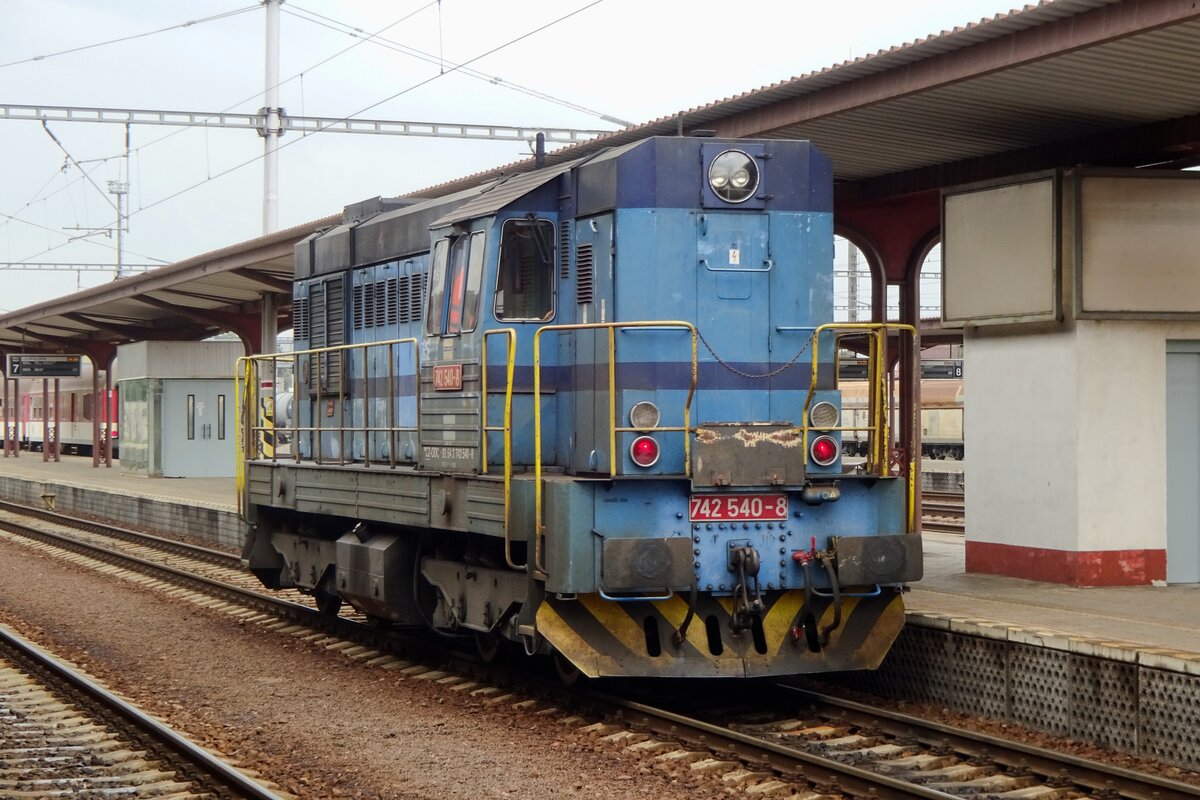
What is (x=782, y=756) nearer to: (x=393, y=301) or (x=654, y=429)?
(x=654, y=429)

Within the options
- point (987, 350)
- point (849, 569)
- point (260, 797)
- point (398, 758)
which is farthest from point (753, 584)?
point (987, 350)

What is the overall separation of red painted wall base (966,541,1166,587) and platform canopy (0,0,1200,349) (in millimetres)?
3267

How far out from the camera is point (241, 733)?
27.7ft

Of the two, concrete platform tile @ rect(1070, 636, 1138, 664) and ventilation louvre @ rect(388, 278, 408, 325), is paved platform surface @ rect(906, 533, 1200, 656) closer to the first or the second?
concrete platform tile @ rect(1070, 636, 1138, 664)

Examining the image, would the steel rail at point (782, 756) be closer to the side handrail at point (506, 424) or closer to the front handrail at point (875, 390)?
the side handrail at point (506, 424)

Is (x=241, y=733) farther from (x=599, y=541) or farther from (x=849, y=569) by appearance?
(x=849, y=569)

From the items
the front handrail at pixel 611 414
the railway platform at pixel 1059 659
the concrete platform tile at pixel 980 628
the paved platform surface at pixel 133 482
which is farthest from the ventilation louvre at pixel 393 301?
the paved platform surface at pixel 133 482

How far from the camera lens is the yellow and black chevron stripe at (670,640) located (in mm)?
8172

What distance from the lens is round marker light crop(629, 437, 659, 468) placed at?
8242 millimetres

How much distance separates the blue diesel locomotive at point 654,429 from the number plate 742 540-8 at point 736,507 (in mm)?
12

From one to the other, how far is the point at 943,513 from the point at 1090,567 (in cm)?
1139

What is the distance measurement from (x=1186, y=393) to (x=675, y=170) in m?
5.53

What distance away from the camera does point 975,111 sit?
445 inches

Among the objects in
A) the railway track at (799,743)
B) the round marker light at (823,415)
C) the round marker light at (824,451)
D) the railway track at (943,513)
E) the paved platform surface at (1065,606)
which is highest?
the round marker light at (823,415)
